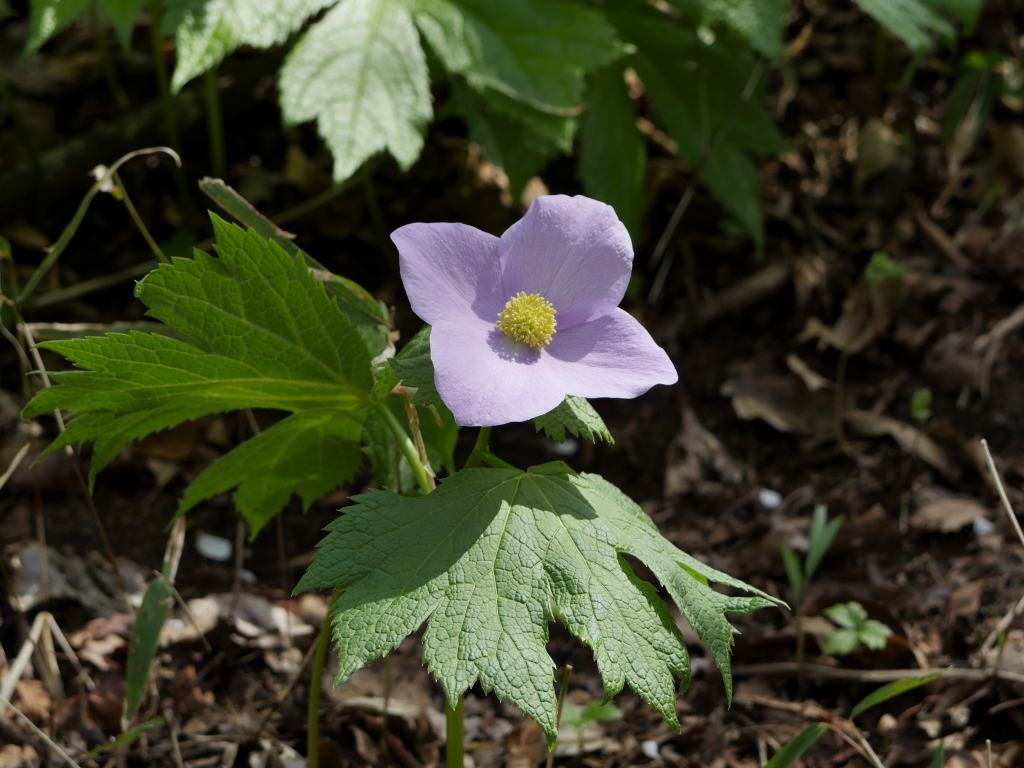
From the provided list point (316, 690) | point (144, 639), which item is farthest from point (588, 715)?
point (144, 639)

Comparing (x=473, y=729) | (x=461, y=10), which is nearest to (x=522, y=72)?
(x=461, y=10)

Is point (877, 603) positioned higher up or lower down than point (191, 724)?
higher up

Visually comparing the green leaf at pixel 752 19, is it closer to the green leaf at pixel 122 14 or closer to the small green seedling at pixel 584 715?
the green leaf at pixel 122 14

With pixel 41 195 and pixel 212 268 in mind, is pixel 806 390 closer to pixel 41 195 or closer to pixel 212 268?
pixel 212 268

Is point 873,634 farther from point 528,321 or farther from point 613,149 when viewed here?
point 613,149

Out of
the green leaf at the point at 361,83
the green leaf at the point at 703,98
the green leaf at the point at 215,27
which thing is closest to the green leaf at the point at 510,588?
the green leaf at the point at 361,83

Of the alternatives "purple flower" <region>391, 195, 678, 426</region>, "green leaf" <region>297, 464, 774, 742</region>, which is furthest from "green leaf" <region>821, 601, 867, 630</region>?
"purple flower" <region>391, 195, 678, 426</region>
